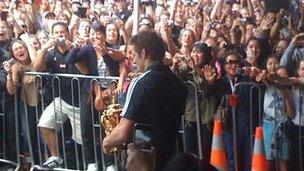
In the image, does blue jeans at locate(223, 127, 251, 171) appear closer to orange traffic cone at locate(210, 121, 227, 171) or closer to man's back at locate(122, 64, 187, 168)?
orange traffic cone at locate(210, 121, 227, 171)

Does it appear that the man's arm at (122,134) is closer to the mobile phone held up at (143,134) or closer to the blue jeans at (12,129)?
the mobile phone held up at (143,134)

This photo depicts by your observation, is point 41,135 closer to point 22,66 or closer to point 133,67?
point 22,66

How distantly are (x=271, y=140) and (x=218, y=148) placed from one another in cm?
48

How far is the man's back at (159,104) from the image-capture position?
14.7ft

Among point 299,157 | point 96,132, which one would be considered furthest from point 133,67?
point 299,157

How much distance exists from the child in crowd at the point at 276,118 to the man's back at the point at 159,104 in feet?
3.68

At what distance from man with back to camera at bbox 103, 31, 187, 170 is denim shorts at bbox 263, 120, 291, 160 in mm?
1185

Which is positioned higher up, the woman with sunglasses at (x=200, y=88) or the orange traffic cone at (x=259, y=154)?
the woman with sunglasses at (x=200, y=88)

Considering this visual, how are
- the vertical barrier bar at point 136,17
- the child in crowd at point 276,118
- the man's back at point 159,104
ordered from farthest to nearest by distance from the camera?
the vertical barrier bar at point 136,17 < the child in crowd at point 276,118 < the man's back at point 159,104

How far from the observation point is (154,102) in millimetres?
4500

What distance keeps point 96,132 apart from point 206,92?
4.24 feet

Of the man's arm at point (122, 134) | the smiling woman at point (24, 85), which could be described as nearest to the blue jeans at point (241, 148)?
the man's arm at point (122, 134)

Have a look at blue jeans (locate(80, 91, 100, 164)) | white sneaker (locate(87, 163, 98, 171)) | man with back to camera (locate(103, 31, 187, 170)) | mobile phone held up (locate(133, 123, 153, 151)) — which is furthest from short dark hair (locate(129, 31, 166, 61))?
white sneaker (locate(87, 163, 98, 171))

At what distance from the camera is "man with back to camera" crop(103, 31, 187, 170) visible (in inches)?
176
